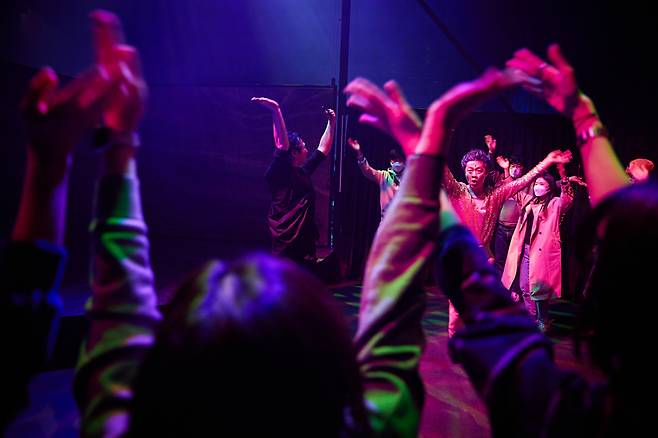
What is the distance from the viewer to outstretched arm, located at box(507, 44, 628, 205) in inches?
31.0

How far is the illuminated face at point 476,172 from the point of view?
3.43m

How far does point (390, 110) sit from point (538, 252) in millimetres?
4508

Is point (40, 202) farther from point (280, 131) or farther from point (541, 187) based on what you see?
point (541, 187)

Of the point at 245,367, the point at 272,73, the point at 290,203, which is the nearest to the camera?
the point at 245,367

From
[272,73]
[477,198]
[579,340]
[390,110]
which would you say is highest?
[272,73]

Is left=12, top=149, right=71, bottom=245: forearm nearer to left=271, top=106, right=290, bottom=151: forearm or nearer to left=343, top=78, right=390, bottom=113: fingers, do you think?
left=343, top=78, right=390, bottom=113: fingers

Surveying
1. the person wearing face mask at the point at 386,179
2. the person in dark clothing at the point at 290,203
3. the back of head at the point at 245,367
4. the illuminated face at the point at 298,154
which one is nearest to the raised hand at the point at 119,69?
the back of head at the point at 245,367

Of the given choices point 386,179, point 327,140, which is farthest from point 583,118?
Answer: point 386,179

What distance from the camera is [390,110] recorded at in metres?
0.73

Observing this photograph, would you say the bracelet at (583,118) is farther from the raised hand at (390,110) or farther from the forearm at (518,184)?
the forearm at (518,184)

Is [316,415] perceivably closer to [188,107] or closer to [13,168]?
[13,168]

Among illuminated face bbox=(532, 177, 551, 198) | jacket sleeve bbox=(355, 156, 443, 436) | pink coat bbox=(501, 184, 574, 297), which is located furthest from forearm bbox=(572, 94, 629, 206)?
illuminated face bbox=(532, 177, 551, 198)

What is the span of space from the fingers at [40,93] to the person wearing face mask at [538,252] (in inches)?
188

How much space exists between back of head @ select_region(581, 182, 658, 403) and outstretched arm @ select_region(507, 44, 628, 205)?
0.79 ft
